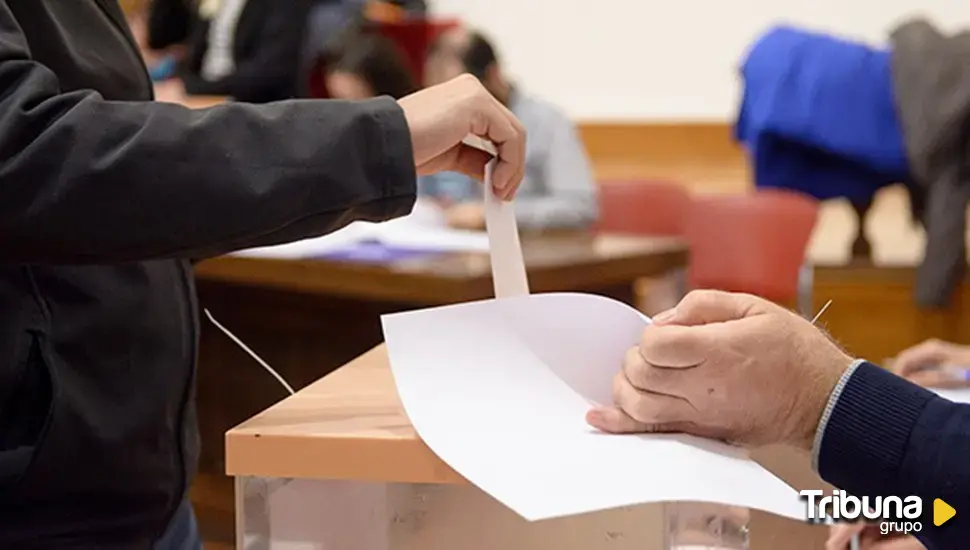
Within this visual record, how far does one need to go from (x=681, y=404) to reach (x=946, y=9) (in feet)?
14.3

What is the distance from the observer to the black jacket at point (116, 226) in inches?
28.3

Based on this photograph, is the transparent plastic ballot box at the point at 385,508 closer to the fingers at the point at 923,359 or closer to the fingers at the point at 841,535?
the fingers at the point at 841,535

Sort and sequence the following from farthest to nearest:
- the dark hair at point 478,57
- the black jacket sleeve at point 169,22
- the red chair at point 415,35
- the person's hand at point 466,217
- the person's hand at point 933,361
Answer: the black jacket sleeve at point 169,22
the red chair at point 415,35
the dark hair at point 478,57
the person's hand at point 466,217
the person's hand at point 933,361

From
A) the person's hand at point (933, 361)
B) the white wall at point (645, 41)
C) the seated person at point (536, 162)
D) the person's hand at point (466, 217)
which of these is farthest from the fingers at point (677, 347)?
the white wall at point (645, 41)

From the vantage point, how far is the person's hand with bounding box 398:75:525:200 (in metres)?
0.81

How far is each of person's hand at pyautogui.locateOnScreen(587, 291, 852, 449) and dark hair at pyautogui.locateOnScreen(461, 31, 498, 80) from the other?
3.12 m

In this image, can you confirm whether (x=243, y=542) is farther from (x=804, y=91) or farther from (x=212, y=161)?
(x=804, y=91)

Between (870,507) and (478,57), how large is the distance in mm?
3229

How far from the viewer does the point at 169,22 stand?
5594 mm

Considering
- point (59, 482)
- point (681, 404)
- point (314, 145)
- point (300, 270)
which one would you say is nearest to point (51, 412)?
point (59, 482)

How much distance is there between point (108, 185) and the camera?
2.35ft

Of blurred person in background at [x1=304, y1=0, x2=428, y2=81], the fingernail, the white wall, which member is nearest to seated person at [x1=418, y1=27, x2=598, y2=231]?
blurred person in background at [x1=304, y1=0, x2=428, y2=81]

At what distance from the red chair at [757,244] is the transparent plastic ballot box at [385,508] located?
7.50 ft

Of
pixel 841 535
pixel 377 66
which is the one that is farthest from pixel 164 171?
pixel 377 66
